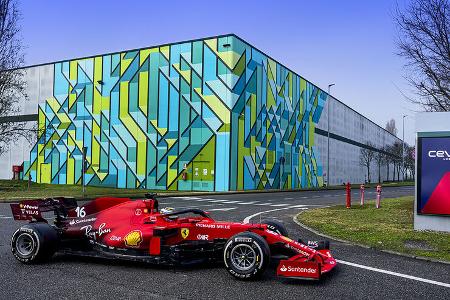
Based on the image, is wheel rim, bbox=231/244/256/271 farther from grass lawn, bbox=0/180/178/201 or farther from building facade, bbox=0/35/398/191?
building facade, bbox=0/35/398/191

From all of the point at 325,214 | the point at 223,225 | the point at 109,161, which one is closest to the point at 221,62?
the point at 109,161

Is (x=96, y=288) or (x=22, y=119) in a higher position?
(x=22, y=119)

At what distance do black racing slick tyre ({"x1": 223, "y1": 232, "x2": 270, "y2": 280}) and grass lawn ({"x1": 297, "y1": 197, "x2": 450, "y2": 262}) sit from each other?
12.9ft

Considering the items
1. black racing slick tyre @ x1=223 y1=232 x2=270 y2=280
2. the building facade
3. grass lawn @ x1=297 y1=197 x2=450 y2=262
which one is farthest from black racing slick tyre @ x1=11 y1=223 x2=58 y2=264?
the building facade

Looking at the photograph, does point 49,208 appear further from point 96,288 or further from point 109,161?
point 109,161

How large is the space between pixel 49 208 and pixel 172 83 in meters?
33.4

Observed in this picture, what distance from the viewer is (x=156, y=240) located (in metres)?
6.75

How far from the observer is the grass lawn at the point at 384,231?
8945 mm

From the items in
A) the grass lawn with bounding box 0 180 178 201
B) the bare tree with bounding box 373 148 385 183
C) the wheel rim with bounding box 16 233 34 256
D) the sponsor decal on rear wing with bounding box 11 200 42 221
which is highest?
the bare tree with bounding box 373 148 385 183

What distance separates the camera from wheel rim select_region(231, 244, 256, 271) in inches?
240

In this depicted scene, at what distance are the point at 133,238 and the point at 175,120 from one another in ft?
110

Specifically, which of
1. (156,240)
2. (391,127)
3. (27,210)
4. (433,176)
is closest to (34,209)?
(27,210)

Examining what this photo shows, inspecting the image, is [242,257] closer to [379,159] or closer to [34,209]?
[34,209]

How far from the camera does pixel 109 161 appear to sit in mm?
43844
